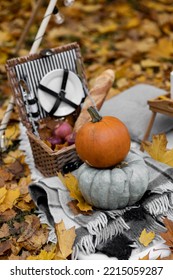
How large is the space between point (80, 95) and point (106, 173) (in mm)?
768

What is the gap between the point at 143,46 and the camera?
152 inches

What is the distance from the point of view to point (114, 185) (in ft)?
6.03

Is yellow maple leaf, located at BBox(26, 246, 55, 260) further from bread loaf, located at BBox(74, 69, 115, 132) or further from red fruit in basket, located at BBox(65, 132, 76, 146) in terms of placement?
bread loaf, located at BBox(74, 69, 115, 132)

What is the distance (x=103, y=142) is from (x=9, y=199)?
21.7 inches

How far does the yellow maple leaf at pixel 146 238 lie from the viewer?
178cm

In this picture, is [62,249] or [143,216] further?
[143,216]

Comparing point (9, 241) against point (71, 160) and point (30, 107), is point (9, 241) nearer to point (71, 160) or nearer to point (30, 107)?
point (71, 160)

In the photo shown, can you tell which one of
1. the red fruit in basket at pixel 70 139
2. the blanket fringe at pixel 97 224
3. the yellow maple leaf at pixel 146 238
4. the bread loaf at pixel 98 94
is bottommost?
the yellow maple leaf at pixel 146 238

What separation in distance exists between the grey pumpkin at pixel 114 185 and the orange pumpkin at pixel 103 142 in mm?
43

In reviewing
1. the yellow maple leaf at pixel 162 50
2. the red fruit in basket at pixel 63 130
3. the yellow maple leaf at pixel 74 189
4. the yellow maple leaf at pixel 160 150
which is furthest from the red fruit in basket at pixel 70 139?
the yellow maple leaf at pixel 162 50

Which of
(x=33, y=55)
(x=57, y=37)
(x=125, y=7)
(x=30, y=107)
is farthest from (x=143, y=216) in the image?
(x=125, y=7)

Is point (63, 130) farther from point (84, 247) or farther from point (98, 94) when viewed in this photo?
point (84, 247)

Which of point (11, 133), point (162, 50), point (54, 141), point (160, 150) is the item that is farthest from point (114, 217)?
point (162, 50)

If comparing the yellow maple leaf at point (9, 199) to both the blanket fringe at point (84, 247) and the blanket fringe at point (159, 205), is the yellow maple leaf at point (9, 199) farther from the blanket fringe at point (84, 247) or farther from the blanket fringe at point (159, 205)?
the blanket fringe at point (159, 205)
